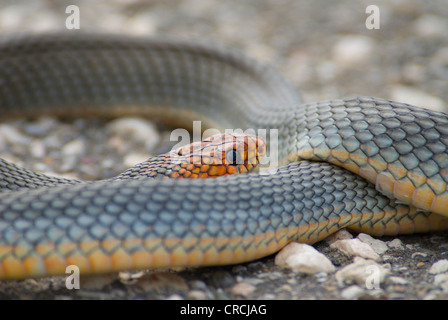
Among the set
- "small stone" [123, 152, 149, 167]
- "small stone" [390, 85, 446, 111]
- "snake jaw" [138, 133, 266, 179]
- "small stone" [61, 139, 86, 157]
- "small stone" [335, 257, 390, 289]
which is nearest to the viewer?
"small stone" [335, 257, 390, 289]

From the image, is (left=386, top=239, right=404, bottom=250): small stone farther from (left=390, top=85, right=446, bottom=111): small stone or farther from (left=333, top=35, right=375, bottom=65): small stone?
(left=333, top=35, right=375, bottom=65): small stone

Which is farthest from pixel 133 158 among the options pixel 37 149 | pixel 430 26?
pixel 430 26

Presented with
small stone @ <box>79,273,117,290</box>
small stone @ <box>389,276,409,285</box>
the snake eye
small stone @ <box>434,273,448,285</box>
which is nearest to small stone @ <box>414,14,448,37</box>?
the snake eye

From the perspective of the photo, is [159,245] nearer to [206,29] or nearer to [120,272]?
[120,272]

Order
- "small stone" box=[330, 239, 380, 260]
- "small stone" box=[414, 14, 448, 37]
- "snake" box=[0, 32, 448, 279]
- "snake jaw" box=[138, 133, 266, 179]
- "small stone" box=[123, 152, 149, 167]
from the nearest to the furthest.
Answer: "snake" box=[0, 32, 448, 279], "small stone" box=[330, 239, 380, 260], "snake jaw" box=[138, 133, 266, 179], "small stone" box=[123, 152, 149, 167], "small stone" box=[414, 14, 448, 37]

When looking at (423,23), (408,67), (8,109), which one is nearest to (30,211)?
(8,109)

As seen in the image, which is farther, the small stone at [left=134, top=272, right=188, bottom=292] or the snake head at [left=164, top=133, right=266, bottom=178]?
the snake head at [left=164, top=133, right=266, bottom=178]
